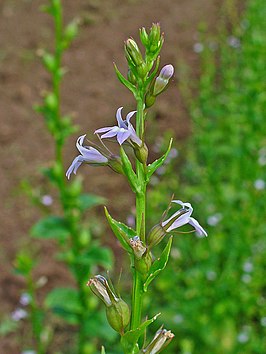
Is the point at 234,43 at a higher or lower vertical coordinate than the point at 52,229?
higher

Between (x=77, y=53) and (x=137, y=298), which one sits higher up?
(x=77, y=53)

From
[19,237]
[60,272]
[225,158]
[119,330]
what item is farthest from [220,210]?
[119,330]

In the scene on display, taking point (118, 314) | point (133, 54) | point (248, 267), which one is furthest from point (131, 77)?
point (248, 267)

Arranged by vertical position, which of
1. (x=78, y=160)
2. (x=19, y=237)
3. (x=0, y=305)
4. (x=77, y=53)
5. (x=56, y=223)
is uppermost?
(x=77, y=53)

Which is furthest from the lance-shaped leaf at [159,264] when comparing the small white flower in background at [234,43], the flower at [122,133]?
the small white flower in background at [234,43]

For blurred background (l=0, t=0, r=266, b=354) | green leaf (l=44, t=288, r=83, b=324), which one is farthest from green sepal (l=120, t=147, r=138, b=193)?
green leaf (l=44, t=288, r=83, b=324)

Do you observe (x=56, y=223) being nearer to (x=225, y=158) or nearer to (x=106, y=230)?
(x=106, y=230)

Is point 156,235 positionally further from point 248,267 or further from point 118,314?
point 248,267

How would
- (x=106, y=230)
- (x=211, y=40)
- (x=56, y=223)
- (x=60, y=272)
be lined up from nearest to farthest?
(x=56, y=223), (x=60, y=272), (x=106, y=230), (x=211, y=40)
